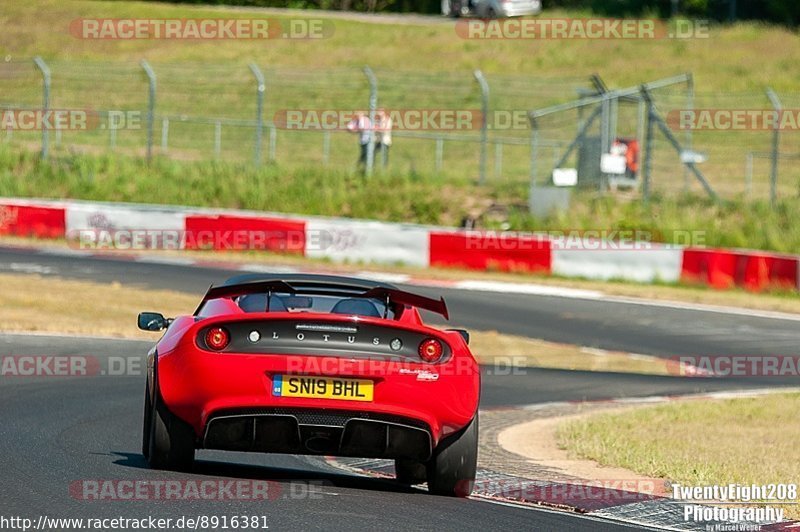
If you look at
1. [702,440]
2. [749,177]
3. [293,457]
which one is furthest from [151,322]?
[749,177]

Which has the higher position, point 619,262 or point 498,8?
point 498,8

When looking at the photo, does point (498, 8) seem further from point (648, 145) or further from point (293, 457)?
point (293, 457)

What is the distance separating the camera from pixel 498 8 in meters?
54.0

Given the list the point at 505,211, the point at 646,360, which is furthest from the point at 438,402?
the point at 505,211

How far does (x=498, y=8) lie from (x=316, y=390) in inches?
1887

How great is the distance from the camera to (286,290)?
793 cm

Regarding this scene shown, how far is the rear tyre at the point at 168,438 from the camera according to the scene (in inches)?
295

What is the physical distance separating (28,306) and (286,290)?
36.5 feet

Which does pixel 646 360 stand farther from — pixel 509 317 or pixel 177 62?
pixel 177 62

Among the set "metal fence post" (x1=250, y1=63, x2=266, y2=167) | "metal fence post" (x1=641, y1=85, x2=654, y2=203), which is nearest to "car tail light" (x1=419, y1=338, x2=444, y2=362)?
"metal fence post" (x1=641, y1=85, x2=654, y2=203)

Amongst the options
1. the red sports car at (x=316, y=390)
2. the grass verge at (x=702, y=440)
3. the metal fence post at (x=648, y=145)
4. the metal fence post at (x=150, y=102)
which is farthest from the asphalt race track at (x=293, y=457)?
the metal fence post at (x=150, y=102)

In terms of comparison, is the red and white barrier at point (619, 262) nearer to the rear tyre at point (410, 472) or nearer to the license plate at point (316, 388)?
the rear tyre at point (410, 472)

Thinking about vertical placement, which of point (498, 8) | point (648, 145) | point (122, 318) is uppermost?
point (498, 8)

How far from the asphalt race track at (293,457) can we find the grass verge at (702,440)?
1466 mm
